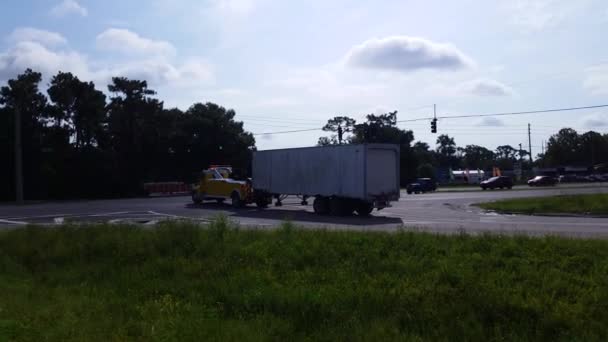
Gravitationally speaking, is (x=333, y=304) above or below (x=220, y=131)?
below

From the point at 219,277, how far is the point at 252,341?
12.6 feet

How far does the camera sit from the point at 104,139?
206 ft

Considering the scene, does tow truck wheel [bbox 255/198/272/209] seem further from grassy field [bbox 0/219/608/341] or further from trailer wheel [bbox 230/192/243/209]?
grassy field [bbox 0/219/608/341]

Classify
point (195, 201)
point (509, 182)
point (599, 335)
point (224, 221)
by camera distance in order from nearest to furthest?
point (599, 335), point (224, 221), point (195, 201), point (509, 182)

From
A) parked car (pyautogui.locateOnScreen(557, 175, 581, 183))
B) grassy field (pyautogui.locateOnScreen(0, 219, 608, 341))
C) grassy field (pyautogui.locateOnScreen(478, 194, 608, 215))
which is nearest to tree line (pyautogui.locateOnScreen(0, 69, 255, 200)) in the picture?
grassy field (pyautogui.locateOnScreen(478, 194, 608, 215))

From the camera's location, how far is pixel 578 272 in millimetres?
9781

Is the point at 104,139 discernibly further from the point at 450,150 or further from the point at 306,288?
the point at 450,150

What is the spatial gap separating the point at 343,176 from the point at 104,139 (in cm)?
4161

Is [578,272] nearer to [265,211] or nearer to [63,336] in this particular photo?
[63,336]

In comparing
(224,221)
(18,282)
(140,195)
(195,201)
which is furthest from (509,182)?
(18,282)

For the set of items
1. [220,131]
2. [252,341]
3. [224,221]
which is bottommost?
[252,341]

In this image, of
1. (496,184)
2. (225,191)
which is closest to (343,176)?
(225,191)

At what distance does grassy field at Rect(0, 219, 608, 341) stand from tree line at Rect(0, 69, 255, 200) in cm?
3553

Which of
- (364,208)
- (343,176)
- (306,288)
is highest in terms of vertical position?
(343,176)
